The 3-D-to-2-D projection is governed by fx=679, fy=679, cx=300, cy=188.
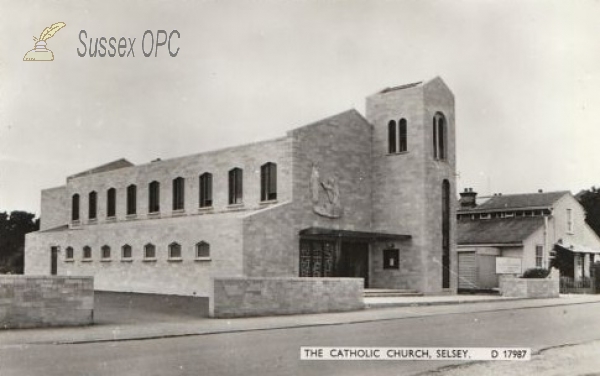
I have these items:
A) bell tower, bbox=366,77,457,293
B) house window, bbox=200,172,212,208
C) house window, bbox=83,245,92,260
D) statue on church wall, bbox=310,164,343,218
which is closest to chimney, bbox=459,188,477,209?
bell tower, bbox=366,77,457,293

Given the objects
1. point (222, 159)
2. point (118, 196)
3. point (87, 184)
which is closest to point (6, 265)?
point (87, 184)

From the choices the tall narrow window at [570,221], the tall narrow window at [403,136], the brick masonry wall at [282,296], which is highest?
the tall narrow window at [403,136]

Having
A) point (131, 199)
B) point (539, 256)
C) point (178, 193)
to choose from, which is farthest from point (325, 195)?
point (539, 256)

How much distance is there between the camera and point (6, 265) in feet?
168

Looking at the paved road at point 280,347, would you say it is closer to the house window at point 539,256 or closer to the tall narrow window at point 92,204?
the house window at point 539,256

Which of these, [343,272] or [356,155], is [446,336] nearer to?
[343,272]

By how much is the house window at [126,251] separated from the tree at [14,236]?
18.8m

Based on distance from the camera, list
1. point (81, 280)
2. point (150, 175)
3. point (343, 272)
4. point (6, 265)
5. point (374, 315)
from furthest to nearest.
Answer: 1. point (6, 265)
2. point (150, 175)
3. point (343, 272)
4. point (374, 315)
5. point (81, 280)

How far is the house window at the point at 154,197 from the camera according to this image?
129 feet

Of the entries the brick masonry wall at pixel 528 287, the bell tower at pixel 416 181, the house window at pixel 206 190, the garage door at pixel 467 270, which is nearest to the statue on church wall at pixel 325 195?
the bell tower at pixel 416 181

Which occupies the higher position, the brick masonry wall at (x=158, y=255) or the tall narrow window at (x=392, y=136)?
the tall narrow window at (x=392, y=136)

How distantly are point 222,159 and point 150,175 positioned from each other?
22.7 feet

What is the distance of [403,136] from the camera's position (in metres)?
34.2

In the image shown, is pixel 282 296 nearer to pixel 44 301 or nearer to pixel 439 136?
pixel 44 301
